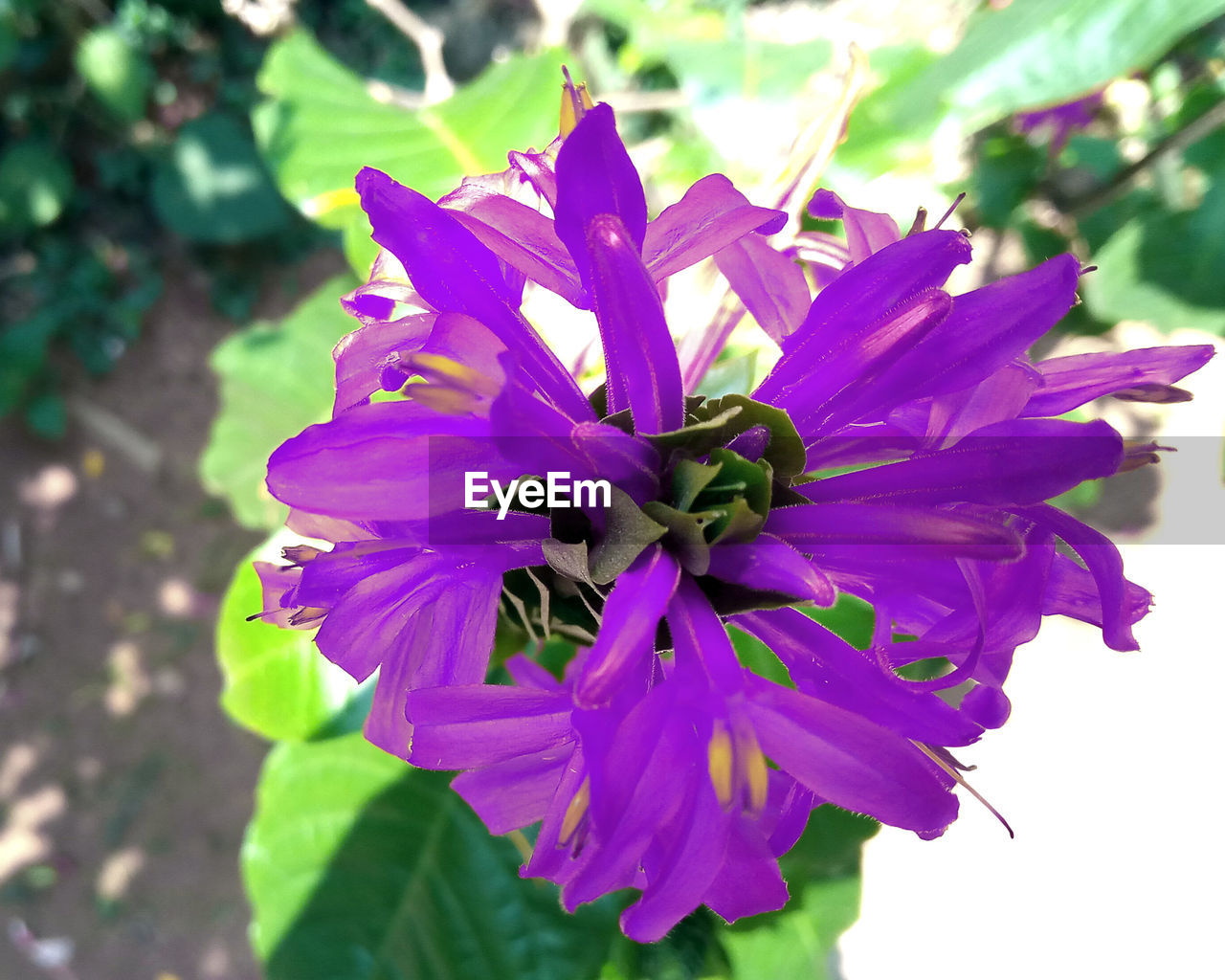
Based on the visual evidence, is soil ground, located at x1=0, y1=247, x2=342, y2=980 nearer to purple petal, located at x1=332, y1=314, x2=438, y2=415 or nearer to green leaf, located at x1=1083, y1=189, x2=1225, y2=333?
purple petal, located at x1=332, y1=314, x2=438, y2=415

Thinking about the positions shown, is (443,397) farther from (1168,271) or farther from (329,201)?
(1168,271)

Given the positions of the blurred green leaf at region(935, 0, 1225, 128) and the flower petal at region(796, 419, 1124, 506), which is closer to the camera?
the flower petal at region(796, 419, 1124, 506)

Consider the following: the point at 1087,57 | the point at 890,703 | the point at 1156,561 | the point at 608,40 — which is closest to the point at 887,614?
the point at 890,703

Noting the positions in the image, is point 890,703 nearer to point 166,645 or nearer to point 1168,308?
point 1168,308

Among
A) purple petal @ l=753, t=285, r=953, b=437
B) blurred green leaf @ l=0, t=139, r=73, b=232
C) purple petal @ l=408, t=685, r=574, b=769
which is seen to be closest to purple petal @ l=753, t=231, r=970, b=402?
purple petal @ l=753, t=285, r=953, b=437

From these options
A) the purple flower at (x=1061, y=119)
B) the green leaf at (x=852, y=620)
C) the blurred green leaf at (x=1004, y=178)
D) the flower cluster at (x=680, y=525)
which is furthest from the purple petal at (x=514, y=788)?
the purple flower at (x=1061, y=119)

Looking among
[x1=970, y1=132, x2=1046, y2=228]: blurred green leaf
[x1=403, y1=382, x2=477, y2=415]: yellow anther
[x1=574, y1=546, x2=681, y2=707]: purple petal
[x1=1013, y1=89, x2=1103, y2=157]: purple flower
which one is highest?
[x1=1013, y1=89, x2=1103, y2=157]: purple flower
